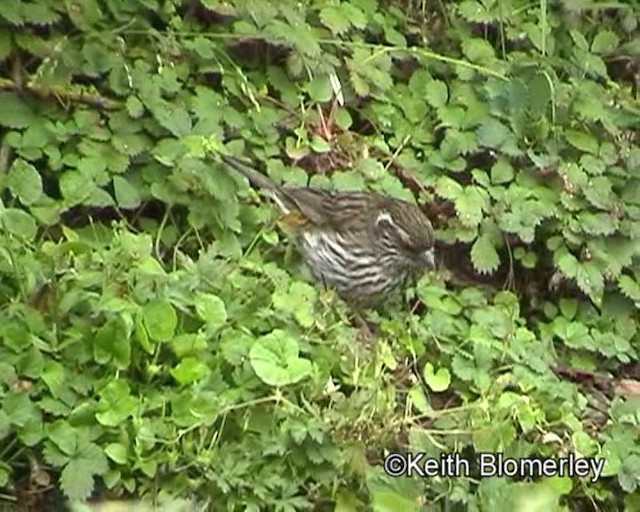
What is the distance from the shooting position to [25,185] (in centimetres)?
584

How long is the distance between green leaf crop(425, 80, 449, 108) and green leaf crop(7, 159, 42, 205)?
1725mm

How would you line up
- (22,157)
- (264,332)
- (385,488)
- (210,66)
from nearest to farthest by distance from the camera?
(385,488) → (264,332) → (22,157) → (210,66)

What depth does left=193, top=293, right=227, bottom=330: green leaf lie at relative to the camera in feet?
17.6

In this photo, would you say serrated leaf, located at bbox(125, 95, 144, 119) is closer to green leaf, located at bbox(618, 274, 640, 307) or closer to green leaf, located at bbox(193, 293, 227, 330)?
green leaf, located at bbox(193, 293, 227, 330)

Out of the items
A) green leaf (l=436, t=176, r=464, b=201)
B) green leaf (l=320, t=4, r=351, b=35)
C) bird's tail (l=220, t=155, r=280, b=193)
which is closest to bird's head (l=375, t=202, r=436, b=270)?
green leaf (l=436, t=176, r=464, b=201)

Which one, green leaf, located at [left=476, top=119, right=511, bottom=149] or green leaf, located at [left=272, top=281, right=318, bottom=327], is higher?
green leaf, located at [left=272, top=281, right=318, bottom=327]

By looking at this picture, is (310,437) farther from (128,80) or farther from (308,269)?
(128,80)

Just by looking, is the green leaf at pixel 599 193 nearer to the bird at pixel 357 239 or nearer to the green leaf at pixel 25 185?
the bird at pixel 357 239

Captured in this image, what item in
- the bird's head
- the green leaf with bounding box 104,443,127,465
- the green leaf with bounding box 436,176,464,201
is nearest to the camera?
the green leaf with bounding box 104,443,127,465

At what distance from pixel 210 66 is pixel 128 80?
1.28 ft

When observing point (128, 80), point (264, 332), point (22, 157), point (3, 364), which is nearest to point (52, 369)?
point (3, 364)

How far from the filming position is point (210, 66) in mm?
6676

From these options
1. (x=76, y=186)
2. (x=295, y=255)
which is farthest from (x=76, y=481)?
(x=295, y=255)

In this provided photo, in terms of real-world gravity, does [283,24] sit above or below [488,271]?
above
